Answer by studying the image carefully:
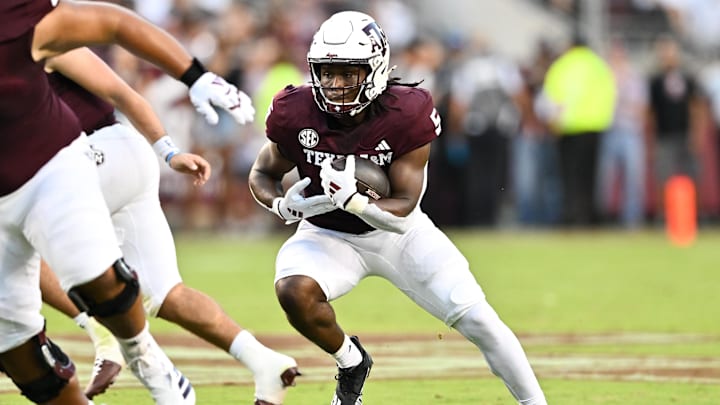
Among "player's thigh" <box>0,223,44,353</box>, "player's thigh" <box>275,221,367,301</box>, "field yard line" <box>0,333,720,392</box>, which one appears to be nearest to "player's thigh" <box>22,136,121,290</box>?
"player's thigh" <box>0,223,44,353</box>

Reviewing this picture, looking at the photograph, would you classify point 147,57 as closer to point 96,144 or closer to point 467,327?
point 96,144

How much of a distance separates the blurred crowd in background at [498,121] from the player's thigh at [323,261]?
9.69 meters

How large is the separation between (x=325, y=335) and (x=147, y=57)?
1376mm

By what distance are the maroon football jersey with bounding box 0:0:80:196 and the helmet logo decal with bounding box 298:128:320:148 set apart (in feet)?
4.38

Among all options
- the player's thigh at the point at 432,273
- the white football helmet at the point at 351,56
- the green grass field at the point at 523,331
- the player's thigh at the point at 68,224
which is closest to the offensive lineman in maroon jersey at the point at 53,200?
the player's thigh at the point at 68,224

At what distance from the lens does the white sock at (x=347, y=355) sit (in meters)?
5.84

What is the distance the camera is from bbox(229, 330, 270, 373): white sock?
17.8ft

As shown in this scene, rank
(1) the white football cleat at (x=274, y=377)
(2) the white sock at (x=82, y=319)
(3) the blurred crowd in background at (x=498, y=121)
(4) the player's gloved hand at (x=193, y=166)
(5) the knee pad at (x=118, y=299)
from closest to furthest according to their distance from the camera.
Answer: (5) the knee pad at (x=118, y=299) → (4) the player's gloved hand at (x=193, y=166) → (1) the white football cleat at (x=274, y=377) → (2) the white sock at (x=82, y=319) → (3) the blurred crowd in background at (x=498, y=121)

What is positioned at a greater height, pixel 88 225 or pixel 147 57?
pixel 147 57

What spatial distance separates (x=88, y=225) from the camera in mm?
4613

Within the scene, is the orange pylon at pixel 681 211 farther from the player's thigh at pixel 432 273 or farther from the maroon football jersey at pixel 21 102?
the maroon football jersey at pixel 21 102

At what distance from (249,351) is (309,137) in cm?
91

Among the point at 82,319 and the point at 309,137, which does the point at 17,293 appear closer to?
the point at 309,137

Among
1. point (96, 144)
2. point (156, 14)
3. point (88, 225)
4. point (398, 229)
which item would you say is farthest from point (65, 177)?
point (156, 14)
